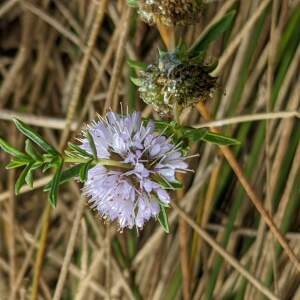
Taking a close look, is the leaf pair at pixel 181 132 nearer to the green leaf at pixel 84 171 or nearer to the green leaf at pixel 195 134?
the green leaf at pixel 195 134

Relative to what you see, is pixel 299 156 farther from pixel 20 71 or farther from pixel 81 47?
pixel 20 71

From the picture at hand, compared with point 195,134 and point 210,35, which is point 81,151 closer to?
point 195,134

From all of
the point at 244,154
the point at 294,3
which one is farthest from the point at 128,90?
the point at 294,3

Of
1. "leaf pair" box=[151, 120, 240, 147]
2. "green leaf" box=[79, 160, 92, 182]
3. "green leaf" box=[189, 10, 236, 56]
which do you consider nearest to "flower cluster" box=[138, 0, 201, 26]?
"green leaf" box=[189, 10, 236, 56]

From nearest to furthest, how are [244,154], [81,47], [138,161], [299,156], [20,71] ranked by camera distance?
[138,161] < [299,156] < [244,154] < [81,47] < [20,71]

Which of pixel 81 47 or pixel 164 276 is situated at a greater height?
pixel 81 47
